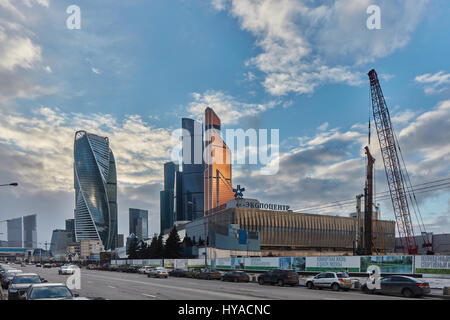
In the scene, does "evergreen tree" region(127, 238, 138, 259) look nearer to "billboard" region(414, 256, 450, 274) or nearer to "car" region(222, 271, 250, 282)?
"car" region(222, 271, 250, 282)

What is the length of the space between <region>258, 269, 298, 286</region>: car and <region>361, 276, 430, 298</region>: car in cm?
912

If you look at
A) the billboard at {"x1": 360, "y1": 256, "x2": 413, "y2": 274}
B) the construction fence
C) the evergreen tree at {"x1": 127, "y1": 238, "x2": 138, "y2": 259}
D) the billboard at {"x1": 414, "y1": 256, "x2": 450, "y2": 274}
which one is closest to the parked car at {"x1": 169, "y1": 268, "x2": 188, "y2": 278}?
the construction fence

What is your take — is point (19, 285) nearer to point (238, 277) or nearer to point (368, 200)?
point (238, 277)

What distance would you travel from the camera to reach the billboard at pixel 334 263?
44.5 m

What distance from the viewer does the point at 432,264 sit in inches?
1425

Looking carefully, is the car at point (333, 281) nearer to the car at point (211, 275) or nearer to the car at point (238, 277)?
the car at point (238, 277)

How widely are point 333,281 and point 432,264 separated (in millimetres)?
9129

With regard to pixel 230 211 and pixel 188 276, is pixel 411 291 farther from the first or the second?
pixel 230 211

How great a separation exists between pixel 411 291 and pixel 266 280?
15535mm

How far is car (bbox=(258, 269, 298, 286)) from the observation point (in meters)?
40.1

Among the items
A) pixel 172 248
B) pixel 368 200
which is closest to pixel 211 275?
pixel 368 200

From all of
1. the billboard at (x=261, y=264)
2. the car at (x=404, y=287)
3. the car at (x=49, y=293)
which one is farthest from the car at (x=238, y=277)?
the car at (x=49, y=293)
